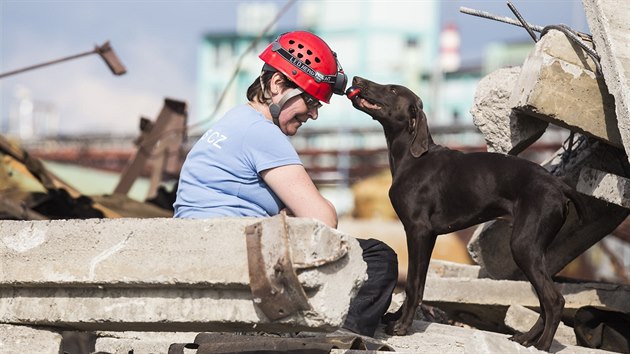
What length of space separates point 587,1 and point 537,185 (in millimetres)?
1227

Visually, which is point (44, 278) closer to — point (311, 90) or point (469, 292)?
point (311, 90)

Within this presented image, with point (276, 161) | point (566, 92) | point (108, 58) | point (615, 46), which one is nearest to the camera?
point (276, 161)

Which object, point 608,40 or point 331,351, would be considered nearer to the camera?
point 331,351

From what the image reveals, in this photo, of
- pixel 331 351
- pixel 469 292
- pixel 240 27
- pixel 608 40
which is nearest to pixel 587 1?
pixel 608 40

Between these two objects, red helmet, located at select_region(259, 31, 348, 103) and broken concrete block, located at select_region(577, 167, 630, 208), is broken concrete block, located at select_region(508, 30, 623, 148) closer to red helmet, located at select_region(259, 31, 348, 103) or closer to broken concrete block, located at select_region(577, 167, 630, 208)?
broken concrete block, located at select_region(577, 167, 630, 208)

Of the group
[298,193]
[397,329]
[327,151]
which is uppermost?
[298,193]

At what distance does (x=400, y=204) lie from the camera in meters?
6.48

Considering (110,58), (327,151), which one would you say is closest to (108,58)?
(110,58)

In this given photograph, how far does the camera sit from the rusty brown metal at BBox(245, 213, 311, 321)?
4305 millimetres

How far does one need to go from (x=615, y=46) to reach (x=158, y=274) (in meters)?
2.97

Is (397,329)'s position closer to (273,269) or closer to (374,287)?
(374,287)

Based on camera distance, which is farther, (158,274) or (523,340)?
(523,340)

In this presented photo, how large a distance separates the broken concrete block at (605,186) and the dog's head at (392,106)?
110cm

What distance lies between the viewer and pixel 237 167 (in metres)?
5.25
